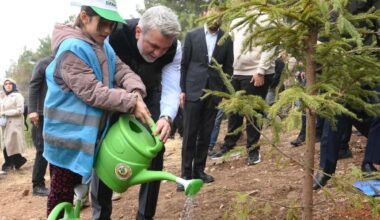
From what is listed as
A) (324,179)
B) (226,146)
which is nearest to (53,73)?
(324,179)

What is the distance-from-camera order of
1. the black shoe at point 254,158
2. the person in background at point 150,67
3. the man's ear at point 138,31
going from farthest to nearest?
1. the black shoe at point 254,158
2. the man's ear at point 138,31
3. the person in background at point 150,67

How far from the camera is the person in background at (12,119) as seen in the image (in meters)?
7.54

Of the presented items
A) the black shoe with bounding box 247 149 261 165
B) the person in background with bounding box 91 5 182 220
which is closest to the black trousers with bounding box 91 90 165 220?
the person in background with bounding box 91 5 182 220

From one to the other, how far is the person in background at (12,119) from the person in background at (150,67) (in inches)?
192

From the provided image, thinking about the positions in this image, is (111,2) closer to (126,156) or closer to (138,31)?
(138,31)

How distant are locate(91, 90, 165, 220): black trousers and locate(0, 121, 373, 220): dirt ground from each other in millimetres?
295

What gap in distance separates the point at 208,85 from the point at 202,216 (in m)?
1.61

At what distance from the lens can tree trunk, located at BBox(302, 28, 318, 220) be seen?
253cm

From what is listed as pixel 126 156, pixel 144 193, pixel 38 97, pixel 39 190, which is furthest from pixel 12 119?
pixel 126 156

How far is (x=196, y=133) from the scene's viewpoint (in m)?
4.88

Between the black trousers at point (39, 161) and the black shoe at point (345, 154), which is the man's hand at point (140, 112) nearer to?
the black trousers at point (39, 161)

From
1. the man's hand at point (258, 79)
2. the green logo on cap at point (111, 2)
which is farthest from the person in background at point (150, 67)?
the man's hand at point (258, 79)

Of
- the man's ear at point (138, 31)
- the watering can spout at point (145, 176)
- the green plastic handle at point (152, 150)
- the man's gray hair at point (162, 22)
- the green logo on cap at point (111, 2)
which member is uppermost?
the green logo on cap at point (111, 2)

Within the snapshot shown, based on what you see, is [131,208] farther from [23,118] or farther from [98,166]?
[23,118]
